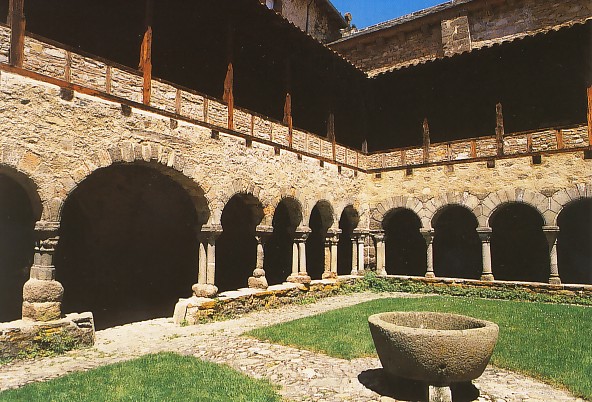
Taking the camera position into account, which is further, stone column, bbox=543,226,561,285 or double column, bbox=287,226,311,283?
double column, bbox=287,226,311,283

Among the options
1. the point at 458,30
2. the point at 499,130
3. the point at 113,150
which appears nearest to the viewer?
the point at 113,150

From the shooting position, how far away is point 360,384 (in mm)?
5250

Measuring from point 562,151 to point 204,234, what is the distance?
34.2 ft

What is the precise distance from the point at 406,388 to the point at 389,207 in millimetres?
10783

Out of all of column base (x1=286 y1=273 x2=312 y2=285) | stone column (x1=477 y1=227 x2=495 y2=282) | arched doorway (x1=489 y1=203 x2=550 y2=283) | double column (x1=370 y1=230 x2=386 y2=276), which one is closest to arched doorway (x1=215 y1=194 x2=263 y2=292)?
column base (x1=286 y1=273 x2=312 y2=285)

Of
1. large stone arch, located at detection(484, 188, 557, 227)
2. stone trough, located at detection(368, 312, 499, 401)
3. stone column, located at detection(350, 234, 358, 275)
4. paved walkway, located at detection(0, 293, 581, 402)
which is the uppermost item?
large stone arch, located at detection(484, 188, 557, 227)

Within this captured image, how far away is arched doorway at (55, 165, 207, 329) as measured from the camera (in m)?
10.9

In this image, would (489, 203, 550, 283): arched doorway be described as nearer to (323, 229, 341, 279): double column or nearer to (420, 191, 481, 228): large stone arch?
(420, 191, 481, 228): large stone arch

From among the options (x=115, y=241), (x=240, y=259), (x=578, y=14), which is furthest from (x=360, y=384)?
(x=578, y=14)

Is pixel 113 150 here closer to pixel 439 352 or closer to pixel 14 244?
pixel 14 244

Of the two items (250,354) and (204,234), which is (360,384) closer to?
(250,354)

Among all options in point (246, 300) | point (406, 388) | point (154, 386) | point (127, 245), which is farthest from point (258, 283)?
point (406, 388)

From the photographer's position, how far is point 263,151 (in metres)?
11.5

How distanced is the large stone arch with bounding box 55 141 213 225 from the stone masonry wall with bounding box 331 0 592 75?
39.3 feet
